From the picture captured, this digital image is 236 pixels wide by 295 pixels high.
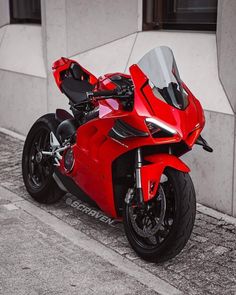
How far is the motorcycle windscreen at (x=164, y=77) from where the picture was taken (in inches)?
154

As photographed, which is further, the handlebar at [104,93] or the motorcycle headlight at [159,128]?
the handlebar at [104,93]

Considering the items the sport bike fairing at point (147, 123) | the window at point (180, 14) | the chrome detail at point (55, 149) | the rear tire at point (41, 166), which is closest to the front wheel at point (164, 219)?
the sport bike fairing at point (147, 123)

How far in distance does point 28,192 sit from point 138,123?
2.07m

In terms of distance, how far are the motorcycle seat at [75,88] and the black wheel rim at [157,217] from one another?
114cm

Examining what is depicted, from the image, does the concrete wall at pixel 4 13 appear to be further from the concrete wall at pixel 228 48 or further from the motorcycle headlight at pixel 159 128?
the motorcycle headlight at pixel 159 128

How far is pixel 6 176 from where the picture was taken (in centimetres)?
635

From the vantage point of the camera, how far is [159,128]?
376cm

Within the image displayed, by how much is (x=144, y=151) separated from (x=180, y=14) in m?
2.60

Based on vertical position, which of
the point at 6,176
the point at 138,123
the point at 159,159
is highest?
the point at 138,123

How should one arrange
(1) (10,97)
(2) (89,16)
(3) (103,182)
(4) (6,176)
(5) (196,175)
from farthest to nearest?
1. (1) (10,97)
2. (2) (89,16)
3. (4) (6,176)
4. (5) (196,175)
5. (3) (103,182)

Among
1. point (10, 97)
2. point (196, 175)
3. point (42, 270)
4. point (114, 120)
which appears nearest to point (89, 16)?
point (10, 97)

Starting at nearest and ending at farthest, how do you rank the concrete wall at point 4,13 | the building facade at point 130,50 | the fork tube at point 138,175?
the fork tube at point 138,175, the building facade at point 130,50, the concrete wall at point 4,13

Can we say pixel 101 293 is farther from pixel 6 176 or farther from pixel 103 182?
pixel 6 176

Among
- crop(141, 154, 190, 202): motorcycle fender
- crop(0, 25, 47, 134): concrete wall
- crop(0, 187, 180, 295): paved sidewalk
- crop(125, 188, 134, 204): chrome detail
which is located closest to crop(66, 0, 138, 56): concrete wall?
crop(0, 25, 47, 134): concrete wall
